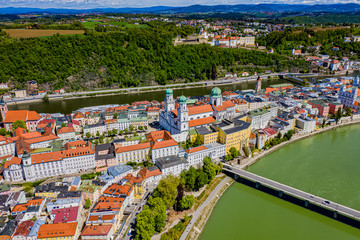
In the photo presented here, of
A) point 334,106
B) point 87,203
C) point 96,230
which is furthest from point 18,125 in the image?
point 334,106

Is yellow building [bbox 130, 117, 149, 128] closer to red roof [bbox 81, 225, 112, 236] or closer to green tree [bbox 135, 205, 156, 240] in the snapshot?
green tree [bbox 135, 205, 156, 240]

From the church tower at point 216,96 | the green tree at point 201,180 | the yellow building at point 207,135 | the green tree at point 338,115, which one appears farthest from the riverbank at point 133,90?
the green tree at point 201,180

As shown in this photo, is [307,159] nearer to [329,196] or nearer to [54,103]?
[329,196]

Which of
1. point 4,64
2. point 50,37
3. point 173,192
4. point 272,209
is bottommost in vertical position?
point 272,209

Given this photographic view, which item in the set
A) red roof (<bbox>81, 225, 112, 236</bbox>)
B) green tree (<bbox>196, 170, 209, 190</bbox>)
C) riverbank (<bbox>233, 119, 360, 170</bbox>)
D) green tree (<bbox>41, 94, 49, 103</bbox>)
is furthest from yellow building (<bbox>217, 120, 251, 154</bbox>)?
green tree (<bbox>41, 94, 49, 103</bbox>)

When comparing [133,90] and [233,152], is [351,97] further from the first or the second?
[133,90]

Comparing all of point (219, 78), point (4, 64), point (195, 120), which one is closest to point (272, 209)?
point (195, 120)
